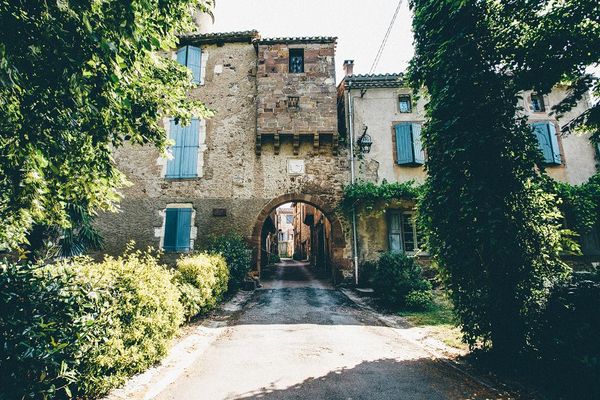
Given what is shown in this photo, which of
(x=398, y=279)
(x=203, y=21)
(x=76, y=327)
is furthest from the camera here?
(x=203, y=21)

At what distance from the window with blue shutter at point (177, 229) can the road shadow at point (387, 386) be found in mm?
9255

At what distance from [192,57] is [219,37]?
1.41 m

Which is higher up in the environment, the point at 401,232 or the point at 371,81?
the point at 371,81

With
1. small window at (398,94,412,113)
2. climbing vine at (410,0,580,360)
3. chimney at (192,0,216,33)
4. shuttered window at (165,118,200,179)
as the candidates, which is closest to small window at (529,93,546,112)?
small window at (398,94,412,113)

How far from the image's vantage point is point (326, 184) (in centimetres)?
1251

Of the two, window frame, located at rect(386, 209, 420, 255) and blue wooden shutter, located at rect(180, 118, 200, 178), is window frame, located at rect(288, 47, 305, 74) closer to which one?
blue wooden shutter, located at rect(180, 118, 200, 178)

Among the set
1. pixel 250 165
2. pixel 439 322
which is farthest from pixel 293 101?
pixel 439 322

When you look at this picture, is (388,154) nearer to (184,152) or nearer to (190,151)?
(190,151)

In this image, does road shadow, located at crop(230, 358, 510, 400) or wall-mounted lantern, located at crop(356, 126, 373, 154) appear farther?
wall-mounted lantern, located at crop(356, 126, 373, 154)

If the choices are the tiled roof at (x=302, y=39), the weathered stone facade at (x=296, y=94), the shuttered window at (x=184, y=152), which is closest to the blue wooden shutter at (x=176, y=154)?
the shuttered window at (x=184, y=152)

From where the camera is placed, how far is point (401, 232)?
39.8ft

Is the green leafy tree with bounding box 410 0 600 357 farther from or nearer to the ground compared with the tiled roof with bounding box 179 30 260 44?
nearer to the ground

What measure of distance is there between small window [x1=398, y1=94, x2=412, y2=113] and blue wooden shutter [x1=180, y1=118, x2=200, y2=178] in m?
8.24

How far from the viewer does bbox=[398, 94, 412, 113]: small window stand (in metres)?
12.9
